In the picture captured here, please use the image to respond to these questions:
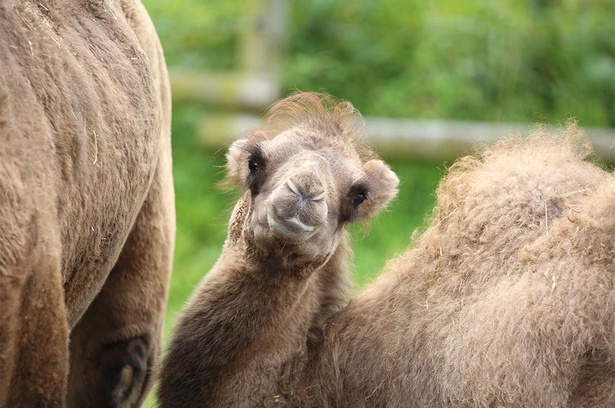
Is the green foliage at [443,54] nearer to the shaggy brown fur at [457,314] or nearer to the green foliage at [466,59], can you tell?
the green foliage at [466,59]

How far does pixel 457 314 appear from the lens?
13.9 ft

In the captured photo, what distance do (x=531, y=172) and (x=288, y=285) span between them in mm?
1013

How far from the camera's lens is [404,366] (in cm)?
428

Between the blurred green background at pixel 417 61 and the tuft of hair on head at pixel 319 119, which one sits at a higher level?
the tuft of hair on head at pixel 319 119

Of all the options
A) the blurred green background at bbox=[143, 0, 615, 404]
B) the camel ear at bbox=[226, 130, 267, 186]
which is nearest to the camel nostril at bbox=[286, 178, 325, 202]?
the camel ear at bbox=[226, 130, 267, 186]

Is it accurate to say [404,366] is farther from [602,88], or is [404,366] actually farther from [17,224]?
[602,88]

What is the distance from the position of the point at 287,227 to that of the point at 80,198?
2.35 ft

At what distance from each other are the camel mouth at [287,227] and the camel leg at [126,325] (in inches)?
46.9

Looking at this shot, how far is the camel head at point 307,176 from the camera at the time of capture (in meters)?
4.19

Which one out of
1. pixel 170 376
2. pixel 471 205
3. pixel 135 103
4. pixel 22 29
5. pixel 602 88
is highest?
pixel 22 29

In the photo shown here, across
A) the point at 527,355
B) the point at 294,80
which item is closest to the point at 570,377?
the point at 527,355

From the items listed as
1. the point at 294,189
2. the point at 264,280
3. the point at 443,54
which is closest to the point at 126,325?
the point at 264,280

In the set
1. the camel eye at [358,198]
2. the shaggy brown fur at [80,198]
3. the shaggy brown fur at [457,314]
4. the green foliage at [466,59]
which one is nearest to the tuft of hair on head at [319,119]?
the camel eye at [358,198]

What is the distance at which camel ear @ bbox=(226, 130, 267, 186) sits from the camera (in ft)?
15.3
